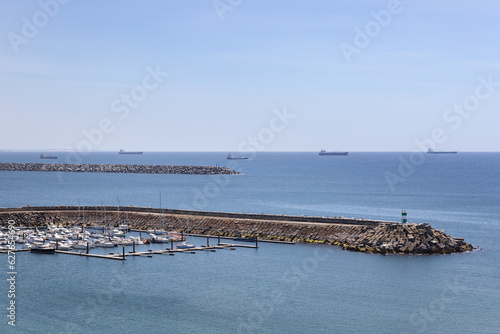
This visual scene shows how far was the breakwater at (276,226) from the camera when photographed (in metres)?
75.2

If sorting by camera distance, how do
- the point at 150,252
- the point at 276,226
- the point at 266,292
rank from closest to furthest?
the point at 266,292 < the point at 150,252 < the point at 276,226

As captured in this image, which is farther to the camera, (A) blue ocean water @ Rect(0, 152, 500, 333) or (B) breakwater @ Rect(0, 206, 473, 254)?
(B) breakwater @ Rect(0, 206, 473, 254)

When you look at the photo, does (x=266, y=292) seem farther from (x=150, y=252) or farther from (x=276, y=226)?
(x=276, y=226)

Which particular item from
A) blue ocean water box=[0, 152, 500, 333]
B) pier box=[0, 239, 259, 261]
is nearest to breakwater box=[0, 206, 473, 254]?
blue ocean water box=[0, 152, 500, 333]

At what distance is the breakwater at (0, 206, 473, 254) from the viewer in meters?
75.2

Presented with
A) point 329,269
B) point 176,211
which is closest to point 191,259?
point 329,269

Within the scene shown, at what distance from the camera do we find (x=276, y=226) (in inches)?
3398

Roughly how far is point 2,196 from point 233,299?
121m

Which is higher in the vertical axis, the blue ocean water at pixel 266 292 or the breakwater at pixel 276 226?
the breakwater at pixel 276 226

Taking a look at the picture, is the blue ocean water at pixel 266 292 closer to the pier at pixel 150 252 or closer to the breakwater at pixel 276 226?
the pier at pixel 150 252

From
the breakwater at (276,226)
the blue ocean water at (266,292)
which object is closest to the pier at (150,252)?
the blue ocean water at (266,292)

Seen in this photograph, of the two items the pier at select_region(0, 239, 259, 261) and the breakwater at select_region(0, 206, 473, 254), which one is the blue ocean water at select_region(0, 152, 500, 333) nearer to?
the pier at select_region(0, 239, 259, 261)

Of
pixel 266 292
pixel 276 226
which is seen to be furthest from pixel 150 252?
pixel 266 292

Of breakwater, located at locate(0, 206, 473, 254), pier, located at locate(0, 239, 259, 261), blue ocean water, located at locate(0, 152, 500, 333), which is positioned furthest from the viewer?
breakwater, located at locate(0, 206, 473, 254)
